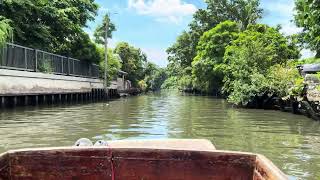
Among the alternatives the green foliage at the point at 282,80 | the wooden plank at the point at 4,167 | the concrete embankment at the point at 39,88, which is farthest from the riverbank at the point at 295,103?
the wooden plank at the point at 4,167

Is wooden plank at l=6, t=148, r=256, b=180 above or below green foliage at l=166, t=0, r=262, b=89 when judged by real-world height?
below

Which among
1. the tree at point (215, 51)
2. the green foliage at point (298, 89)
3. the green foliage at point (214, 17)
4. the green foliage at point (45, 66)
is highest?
the green foliage at point (214, 17)

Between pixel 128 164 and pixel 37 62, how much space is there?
26876 mm

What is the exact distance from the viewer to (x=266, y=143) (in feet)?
43.1

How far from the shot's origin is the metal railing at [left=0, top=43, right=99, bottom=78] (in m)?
26.2

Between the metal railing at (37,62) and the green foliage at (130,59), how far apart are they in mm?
28438

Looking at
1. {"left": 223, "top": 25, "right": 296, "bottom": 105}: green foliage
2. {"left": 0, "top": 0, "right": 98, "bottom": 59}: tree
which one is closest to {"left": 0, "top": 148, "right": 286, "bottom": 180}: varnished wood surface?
{"left": 223, "top": 25, "right": 296, "bottom": 105}: green foliage

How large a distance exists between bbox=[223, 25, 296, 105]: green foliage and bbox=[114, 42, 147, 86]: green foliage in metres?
34.4

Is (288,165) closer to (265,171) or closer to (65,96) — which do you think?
(265,171)

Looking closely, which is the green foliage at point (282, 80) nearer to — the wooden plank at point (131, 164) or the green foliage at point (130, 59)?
the wooden plank at point (131, 164)

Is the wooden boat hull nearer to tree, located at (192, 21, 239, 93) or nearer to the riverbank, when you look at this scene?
the riverbank

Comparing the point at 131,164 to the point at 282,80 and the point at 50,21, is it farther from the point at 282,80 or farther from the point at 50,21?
the point at 50,21

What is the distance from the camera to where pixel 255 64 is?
32406mm

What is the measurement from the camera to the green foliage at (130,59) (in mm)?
73250
